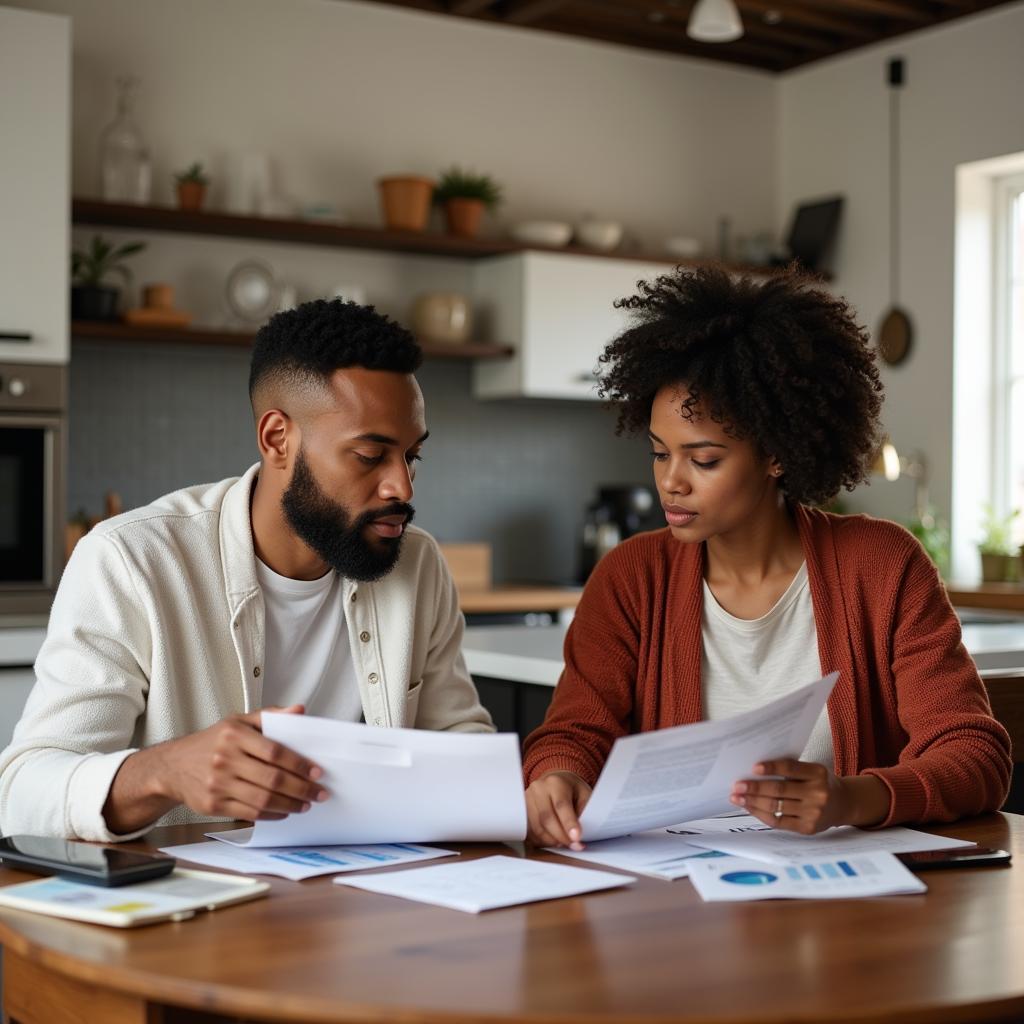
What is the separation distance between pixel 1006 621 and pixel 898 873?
349cm

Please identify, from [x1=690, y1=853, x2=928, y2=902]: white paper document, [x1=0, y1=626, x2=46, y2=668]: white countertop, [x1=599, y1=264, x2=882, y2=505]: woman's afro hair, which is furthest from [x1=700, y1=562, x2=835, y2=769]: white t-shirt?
[x1=0, y1=626, x2=46, y2=668]: white countertop

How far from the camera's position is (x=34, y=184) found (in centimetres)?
412

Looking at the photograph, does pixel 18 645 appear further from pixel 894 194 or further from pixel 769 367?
pixel 894 194

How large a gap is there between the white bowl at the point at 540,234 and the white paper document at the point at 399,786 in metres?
4.03

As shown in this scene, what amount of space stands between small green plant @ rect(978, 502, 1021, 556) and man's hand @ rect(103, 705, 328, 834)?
165 inches

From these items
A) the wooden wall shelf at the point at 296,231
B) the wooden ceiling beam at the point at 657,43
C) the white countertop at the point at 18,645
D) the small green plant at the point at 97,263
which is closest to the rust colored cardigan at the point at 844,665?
the white countertop at the point at 18,645

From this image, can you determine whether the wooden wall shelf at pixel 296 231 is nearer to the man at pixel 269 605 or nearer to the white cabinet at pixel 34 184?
the white cabinet at pixel 34 184

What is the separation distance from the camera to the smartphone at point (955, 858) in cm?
152

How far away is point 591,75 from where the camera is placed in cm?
584

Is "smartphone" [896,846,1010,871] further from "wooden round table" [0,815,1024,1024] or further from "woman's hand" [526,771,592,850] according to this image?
"woman's hand" [526,771,592,850]

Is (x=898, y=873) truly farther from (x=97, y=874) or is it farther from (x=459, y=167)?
(x=459, y=167)

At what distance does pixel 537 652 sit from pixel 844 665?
0.86 meters

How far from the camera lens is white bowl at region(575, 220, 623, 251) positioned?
217 inches

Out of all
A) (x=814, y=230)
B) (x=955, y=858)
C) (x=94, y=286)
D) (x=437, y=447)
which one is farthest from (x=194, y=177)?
(x=955, y=858)
